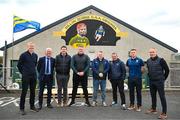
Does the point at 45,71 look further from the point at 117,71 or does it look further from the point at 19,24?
the point at 19,24

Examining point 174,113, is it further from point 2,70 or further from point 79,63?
point 2,70

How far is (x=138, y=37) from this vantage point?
3359cm

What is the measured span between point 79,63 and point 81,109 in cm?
166

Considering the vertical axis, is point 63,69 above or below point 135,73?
above

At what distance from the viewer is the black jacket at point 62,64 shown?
48.0ft

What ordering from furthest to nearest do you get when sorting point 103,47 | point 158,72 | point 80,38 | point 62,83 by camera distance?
point 103,47 → point 80,38 → point 62,83 → point 158,72

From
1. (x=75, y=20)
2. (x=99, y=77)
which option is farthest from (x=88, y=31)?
(x=99, y=77)

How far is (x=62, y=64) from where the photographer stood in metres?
14.6

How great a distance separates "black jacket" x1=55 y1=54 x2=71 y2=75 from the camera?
14.6 metres

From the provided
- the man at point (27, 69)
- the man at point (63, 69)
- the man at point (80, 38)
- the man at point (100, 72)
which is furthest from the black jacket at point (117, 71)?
the man at point (80, 38)

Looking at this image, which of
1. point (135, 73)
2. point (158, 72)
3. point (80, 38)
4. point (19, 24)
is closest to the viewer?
point (158, 72)

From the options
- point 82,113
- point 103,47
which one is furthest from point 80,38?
point 82,113

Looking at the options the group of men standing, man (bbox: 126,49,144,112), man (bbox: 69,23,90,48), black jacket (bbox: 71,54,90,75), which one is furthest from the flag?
man (bbox: 126,49,144,112)

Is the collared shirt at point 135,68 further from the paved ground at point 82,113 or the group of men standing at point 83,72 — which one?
the paved ground at point 82,113
